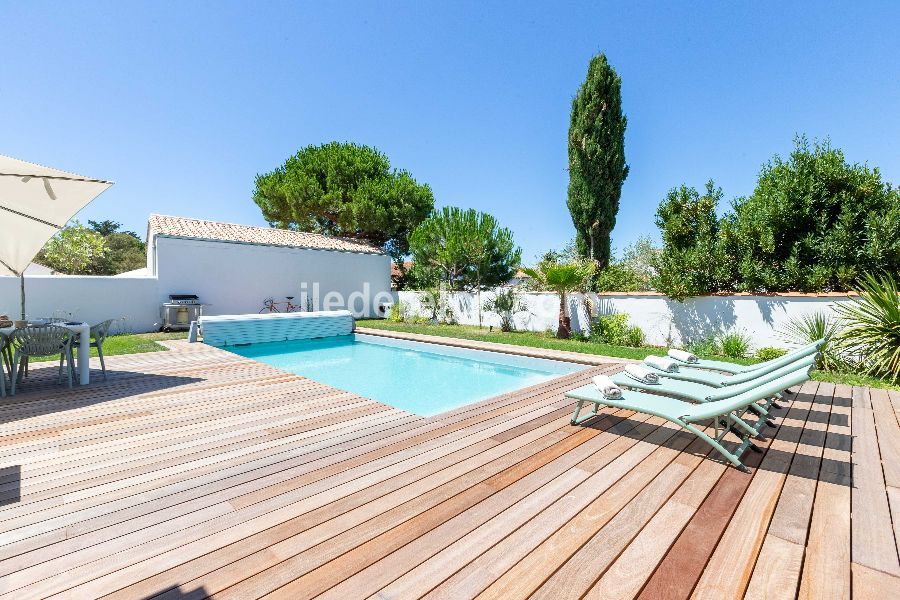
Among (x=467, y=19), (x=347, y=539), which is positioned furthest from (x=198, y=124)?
(x=347, y=539)

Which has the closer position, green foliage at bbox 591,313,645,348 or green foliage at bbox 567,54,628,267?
green foliage at bbox 591,313,645,348

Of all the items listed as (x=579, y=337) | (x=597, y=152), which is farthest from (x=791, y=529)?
(x=597, y=152)

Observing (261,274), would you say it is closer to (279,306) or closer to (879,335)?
(279,306)

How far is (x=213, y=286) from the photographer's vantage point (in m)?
14.7

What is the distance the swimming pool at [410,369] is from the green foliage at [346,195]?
1097 centimetres

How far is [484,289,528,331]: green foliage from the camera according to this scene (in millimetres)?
14195

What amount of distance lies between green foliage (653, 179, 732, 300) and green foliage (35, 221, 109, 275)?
31288 mm

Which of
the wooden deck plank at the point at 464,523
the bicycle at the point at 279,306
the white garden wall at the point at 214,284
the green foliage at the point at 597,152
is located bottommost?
the wooden deck plank at the point at 464,523

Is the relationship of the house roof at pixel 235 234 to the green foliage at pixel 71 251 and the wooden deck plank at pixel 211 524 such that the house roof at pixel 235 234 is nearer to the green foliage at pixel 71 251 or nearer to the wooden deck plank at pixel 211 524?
the green foliage at pixel 71 251

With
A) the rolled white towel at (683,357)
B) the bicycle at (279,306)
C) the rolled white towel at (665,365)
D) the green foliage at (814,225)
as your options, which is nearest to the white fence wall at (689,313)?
the green foliage at (814,225)

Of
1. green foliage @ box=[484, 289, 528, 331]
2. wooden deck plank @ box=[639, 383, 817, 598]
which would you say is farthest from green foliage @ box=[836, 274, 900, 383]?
green foliage @ box=[484, 289, 528, 331]

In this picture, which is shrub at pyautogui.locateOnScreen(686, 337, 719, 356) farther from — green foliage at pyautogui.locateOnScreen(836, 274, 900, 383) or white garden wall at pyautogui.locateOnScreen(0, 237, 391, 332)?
white garden wall at pyautogui.locateOnScreen(0, 237, 391, 332)

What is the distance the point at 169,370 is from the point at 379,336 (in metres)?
6.52

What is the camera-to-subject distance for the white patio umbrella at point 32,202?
421 centimetres
